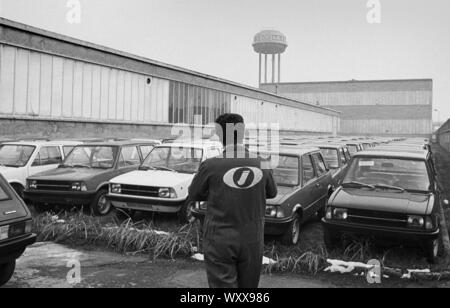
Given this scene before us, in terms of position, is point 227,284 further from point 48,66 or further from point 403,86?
point 403,86

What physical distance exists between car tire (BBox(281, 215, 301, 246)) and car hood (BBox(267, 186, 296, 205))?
0.40 m

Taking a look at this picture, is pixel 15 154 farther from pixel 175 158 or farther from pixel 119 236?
pixel 119 236

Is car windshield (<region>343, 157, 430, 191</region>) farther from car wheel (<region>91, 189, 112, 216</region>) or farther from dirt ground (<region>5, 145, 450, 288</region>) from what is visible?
car wheel (<region>91, 189, 112, 216</region>)

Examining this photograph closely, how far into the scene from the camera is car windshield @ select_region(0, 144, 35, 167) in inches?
400

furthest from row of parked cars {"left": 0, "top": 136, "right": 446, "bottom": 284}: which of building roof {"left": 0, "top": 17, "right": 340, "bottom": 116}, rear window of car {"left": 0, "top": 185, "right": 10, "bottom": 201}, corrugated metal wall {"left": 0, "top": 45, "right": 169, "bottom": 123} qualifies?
building roof {"left": 0, "top": 17, "right": 340, "bottom": 116}

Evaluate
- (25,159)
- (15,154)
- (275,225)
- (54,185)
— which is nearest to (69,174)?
(54,185)

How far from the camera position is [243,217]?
3342 mm

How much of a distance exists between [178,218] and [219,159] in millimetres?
5017

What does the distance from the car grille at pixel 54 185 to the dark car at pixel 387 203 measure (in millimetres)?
5326

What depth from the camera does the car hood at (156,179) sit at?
812 cm

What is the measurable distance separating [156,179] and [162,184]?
345mm

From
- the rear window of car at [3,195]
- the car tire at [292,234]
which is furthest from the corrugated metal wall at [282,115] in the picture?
the rear window of car at [3,195]

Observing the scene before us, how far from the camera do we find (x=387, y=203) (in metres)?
6.16
